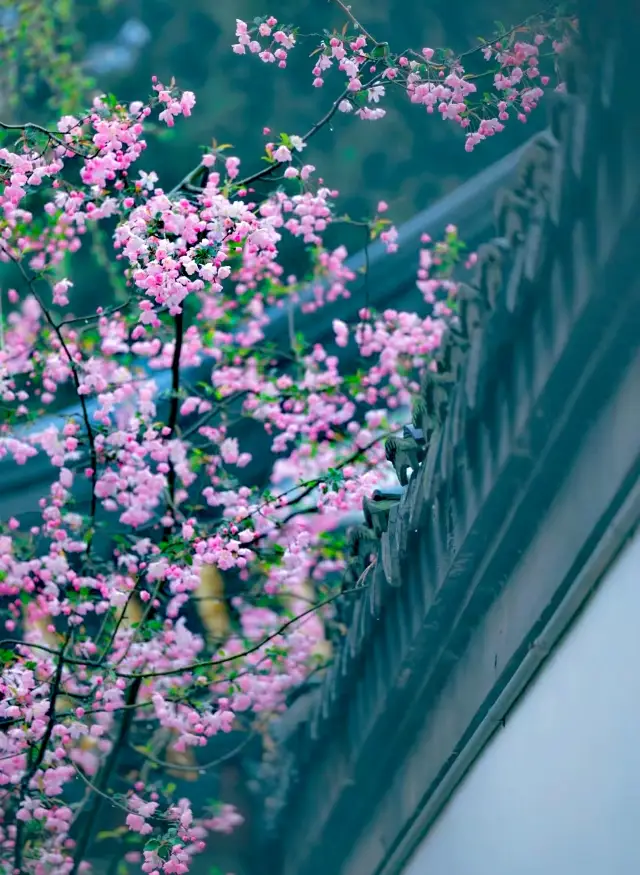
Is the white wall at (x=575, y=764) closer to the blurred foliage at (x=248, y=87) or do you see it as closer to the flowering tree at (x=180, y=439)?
the flowering tree at (x=180, y=439)

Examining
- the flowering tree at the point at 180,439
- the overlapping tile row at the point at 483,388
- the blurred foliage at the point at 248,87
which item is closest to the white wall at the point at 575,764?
the overlapping tile row at the point at 483,388

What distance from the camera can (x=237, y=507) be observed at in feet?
10.8

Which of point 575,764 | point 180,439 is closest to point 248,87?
point 180,439

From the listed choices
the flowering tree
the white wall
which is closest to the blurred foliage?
the flowering tree

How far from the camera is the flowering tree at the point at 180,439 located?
2732mm

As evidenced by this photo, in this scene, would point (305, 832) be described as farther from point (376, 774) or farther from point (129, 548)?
point (129, 548)

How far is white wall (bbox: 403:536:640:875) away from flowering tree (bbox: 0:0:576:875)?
667 mm

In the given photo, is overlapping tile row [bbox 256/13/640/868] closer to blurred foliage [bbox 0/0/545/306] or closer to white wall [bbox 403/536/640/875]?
white wall [bbox 403/536/640/875]

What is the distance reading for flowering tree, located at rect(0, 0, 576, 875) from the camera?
2.73m

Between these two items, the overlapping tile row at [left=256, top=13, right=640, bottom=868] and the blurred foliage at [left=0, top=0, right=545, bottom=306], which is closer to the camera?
the overlapping tile row at [left=256, top=13, right=640, bottom=868]

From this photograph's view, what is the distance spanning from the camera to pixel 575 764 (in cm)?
195

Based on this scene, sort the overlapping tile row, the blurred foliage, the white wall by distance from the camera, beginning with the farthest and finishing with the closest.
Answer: the blurred foliage
the white wall
the overlapping tile row

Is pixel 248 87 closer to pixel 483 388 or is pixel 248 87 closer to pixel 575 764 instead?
pixel 483 388

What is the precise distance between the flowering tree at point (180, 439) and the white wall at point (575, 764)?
0.67 m
